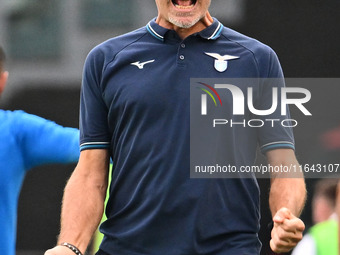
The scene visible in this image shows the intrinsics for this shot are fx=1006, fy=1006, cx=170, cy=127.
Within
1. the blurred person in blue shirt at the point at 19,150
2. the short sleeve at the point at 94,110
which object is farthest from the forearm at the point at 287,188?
the blurred person in blue shirt at the point at 19,150

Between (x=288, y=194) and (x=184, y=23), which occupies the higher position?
(x=184, y=23)

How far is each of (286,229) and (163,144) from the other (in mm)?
505

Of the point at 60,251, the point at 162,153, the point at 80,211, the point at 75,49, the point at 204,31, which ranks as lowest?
the point at 60,251

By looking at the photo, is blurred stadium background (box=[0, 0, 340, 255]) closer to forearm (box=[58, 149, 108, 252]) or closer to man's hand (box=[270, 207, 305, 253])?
forearm (box=[58, 149, 108, 252])

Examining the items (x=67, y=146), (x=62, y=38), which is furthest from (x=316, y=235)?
(x=62, y=38)

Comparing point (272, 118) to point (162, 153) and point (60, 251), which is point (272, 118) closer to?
point (162, 153)

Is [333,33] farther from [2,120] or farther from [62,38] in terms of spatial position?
[2,120]

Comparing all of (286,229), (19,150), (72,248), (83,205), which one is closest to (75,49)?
(19,150)

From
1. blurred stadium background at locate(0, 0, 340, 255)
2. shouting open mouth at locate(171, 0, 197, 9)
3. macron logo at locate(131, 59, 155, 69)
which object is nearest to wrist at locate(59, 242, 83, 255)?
macron logo at locate(131, 59, 155, 69)

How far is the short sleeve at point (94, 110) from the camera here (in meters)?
3.18

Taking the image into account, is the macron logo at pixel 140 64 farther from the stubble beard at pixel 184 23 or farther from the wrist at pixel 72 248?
the wrist at pixel 72 248

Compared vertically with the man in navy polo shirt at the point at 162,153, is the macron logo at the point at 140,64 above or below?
above

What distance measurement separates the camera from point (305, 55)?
22.9ft

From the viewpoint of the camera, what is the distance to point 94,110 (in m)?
3.18
